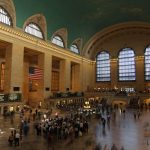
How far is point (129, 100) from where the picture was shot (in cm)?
3806

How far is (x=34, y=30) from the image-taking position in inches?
1225

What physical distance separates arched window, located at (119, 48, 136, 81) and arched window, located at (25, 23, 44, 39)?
770 inches

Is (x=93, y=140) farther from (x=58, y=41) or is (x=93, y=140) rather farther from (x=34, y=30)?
(x=58, y=41)

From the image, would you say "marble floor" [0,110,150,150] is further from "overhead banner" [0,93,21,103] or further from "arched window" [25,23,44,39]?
"arched window" [25,23,44,39]

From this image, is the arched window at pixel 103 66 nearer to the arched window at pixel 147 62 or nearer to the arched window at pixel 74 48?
the arched window at pixel 74 48

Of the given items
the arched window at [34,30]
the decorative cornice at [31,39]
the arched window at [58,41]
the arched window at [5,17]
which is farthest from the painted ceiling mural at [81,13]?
the arched window at [58,41]

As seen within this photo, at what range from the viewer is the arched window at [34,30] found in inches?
1178

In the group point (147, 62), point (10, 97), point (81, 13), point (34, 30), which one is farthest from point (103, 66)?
point (10, 97)

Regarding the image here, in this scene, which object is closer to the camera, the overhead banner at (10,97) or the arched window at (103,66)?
the overhead banner at (10,97)

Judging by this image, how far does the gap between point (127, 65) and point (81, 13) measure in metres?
16.1

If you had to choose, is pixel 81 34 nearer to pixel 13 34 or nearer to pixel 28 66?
pixel 28 66

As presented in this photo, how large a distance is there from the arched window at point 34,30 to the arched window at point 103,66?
18.5 m

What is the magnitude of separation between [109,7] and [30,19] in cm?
1271

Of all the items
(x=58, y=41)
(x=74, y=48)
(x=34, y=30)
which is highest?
(x=34, y=30)
